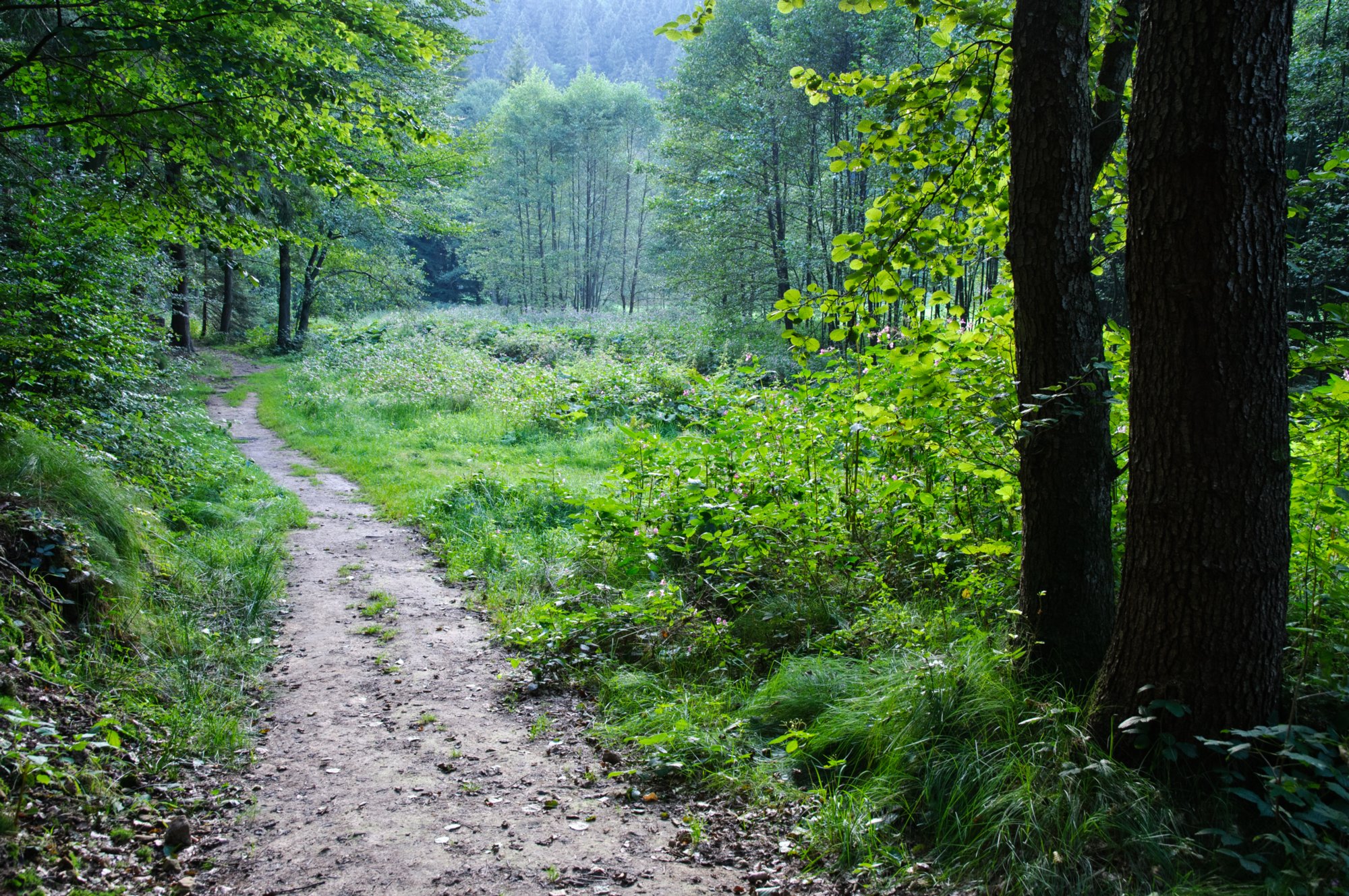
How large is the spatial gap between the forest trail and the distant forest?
10132 centimetres

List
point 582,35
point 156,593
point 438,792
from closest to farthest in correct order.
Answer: point 438,792 < point 156,593 < point 582,35

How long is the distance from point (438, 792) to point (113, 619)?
2.57m

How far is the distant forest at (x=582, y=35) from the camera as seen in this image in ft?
346

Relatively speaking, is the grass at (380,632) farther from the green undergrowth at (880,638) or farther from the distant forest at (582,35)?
the distant forest at (582,35)

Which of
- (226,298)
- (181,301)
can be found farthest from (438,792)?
(226,298)

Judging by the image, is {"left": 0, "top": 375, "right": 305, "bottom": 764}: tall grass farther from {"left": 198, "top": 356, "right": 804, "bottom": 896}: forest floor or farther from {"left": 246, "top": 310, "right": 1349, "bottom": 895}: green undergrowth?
{"left": 246, "top": 310, "right": 1349, "bottom": 895}: green undergrowth

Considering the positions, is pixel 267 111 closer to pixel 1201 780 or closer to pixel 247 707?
pixel 247 707

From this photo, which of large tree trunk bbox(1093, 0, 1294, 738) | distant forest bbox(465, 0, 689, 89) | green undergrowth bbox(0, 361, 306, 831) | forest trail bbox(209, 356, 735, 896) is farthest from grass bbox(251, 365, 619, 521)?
distant forest bbox(465, 0, 689, 89)

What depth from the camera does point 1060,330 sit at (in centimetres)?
338

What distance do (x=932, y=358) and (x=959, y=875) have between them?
7.63ft

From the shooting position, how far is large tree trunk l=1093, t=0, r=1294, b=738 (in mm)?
2430

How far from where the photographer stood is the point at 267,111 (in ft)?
18.3

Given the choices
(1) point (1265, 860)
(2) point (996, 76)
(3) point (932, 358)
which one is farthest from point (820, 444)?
(1) point (1265, 860)

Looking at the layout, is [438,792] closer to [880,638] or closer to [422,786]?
[422,786]
